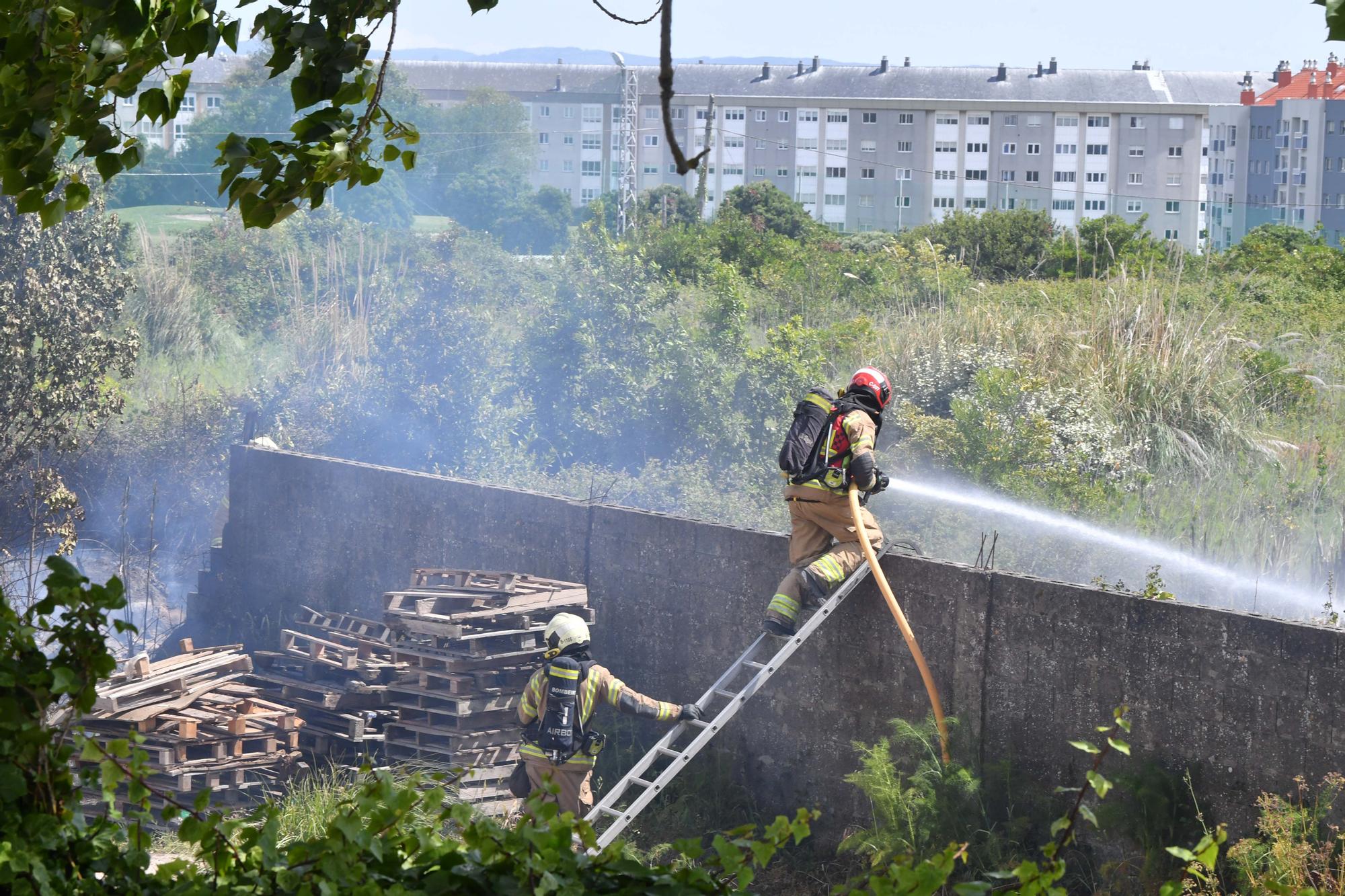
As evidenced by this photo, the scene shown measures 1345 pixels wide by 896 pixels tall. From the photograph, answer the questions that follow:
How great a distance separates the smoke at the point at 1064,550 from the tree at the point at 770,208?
26.0 metres

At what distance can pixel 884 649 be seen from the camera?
842cm

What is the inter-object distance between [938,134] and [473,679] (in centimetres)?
7577


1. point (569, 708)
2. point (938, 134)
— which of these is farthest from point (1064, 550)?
point (938, 134)

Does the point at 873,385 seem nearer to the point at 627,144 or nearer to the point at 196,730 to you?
the point at 196,730

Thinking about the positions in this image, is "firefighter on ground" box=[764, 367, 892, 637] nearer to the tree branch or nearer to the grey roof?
the tree branch

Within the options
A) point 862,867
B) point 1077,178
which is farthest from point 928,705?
point 1077,178

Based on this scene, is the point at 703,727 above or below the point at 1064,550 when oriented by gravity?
below

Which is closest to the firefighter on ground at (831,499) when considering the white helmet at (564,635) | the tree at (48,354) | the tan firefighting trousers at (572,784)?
the white helmet at (564,635)

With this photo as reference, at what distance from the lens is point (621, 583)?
1034 centimetres

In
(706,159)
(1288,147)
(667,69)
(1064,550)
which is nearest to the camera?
(667,69)

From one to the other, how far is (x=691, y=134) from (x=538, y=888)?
74958 millimetres

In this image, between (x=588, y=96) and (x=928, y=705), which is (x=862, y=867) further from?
(x=588, y=96)

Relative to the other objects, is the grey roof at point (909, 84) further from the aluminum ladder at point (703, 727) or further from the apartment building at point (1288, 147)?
the aluminum ladder at point (703, 727)

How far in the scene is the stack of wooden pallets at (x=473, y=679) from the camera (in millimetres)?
9516
